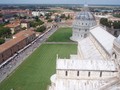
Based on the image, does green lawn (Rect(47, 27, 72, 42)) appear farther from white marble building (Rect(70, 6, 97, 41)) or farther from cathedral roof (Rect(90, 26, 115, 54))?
cathedral roof (Rect(90, 26, 115, 54))

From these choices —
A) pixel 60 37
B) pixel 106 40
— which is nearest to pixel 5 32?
pixel 60 37

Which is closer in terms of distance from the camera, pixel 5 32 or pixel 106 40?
pixel 106 40

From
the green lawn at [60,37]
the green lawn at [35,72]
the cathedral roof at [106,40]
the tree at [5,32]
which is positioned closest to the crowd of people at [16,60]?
the green lawn at [35,72]

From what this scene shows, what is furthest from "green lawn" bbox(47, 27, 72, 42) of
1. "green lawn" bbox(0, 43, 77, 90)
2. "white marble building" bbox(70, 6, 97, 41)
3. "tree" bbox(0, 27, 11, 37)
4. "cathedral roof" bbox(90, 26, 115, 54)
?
"cathedral roof" bbox(90, 26, 115, 54)

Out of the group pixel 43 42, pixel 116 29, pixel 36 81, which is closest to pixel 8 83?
pixel 36 81

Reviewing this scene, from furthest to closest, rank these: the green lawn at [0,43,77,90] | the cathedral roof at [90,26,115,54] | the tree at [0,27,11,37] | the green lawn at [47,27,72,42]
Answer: the tree at [0,27,11,37] < the green lawn at [47,27,72,42] < the green lawn at [0,43,77,90] < the cathedral roof at [90,26,115,54]

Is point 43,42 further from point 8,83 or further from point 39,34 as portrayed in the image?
point 8,83

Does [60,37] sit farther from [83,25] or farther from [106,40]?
[106,40]

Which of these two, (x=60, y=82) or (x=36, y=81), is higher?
(x=60, y=82)
